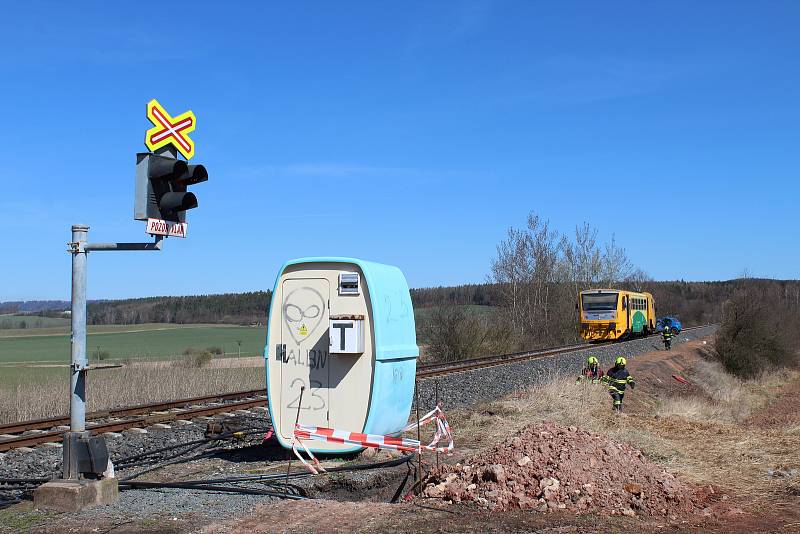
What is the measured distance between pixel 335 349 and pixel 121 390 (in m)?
12.1

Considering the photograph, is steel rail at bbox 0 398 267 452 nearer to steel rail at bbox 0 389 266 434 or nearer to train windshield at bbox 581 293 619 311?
steel rail at bbox 0 389 266 434

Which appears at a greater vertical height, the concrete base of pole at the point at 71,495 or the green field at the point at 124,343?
the concrete base of pole at the point at 71,495

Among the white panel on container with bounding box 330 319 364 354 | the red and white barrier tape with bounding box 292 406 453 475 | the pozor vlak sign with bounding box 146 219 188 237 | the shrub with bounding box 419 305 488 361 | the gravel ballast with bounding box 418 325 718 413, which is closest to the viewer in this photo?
the pozor vlak sign with bounding box 146 219 188 237

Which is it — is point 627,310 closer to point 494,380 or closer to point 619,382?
point 494,380

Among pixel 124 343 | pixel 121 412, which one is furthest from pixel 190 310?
pixel 121 412

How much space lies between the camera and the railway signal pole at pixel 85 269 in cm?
724

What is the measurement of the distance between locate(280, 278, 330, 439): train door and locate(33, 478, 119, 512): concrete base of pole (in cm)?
324

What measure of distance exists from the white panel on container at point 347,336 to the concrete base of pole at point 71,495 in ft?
10.9

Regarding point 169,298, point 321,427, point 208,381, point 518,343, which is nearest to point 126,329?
point 169,298

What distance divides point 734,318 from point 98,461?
41123 mm

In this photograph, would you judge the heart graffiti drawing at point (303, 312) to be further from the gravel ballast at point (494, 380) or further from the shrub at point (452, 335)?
the shrub at point (452, 335)

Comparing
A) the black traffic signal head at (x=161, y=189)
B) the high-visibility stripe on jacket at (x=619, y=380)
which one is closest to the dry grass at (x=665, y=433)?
the high-visibility stripe on jacket at (x=619, y=380)

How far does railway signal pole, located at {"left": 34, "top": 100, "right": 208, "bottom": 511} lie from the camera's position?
23.8 feet

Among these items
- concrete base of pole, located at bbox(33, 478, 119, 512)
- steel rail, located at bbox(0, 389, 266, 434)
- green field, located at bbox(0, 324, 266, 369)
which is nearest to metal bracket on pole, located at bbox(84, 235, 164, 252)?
concrete base of pole, located at bbox(33, 478, 119, 512)
